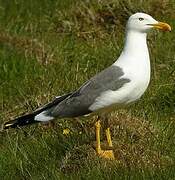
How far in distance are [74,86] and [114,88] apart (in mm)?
1527

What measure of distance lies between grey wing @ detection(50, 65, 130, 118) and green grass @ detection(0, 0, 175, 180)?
0.28m

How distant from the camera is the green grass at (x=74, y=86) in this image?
4848 mm

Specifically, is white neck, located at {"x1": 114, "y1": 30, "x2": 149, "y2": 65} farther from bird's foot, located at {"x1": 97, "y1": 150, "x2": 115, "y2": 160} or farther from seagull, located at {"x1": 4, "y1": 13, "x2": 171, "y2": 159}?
bird's foot, located at {"x1": 97, "y1": 150, "x2": 115, "y2": 160}

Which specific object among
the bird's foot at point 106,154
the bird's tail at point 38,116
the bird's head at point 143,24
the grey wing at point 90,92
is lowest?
the bird's foot at point 106,154

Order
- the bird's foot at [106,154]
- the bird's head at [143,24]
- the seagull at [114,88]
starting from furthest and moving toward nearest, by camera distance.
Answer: the bird's head at [143,24], the bird's foot at [106,154], the seagull at [114,88]

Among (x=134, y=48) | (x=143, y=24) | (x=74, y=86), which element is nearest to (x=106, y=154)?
(x=134, y=48)

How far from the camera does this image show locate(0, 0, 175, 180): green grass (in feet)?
15.9

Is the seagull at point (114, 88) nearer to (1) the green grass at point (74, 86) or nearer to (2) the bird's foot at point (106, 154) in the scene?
(2) the bird's foot at point (106, 154)

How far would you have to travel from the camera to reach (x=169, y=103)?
6.04m

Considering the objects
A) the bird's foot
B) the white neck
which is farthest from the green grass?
the white neck

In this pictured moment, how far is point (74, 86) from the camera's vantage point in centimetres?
623

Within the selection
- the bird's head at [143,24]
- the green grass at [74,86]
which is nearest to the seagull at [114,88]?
the bird's head at [143,24]

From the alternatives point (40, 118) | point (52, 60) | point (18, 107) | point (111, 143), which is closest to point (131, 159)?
point (111, 143)

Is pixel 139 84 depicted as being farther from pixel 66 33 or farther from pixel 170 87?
pixel 66 33
